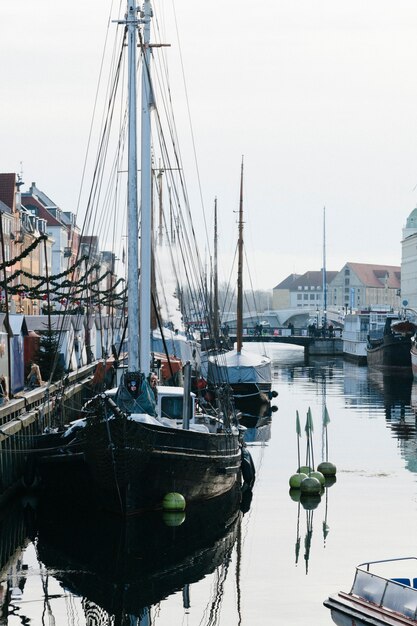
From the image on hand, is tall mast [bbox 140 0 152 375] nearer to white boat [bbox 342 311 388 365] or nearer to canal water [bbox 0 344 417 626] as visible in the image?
canal water [bbox 0 344 417 626]

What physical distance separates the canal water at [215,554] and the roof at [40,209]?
361 feet

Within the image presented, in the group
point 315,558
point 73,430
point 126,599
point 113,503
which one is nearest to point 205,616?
point 126,599

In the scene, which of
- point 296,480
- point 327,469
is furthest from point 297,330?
point 296,480

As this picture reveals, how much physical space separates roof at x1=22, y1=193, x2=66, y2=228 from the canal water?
361 ft

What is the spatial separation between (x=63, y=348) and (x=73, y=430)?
33512 millimetres

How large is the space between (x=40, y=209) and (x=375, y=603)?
5478 inches

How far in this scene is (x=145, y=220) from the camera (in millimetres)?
34344

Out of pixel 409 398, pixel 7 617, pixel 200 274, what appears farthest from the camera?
pixel 409 398

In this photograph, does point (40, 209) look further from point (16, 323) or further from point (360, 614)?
point (360, 614)

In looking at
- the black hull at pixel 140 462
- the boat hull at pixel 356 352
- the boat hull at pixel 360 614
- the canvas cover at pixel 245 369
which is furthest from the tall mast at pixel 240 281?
the boat hull at pixel 360 614

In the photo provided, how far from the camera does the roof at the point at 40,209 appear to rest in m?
153

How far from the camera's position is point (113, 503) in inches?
1292

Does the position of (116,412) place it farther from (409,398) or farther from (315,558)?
(409,398)

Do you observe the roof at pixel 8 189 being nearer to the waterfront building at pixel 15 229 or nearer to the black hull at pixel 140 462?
the waterfront building at pixel 15 229
